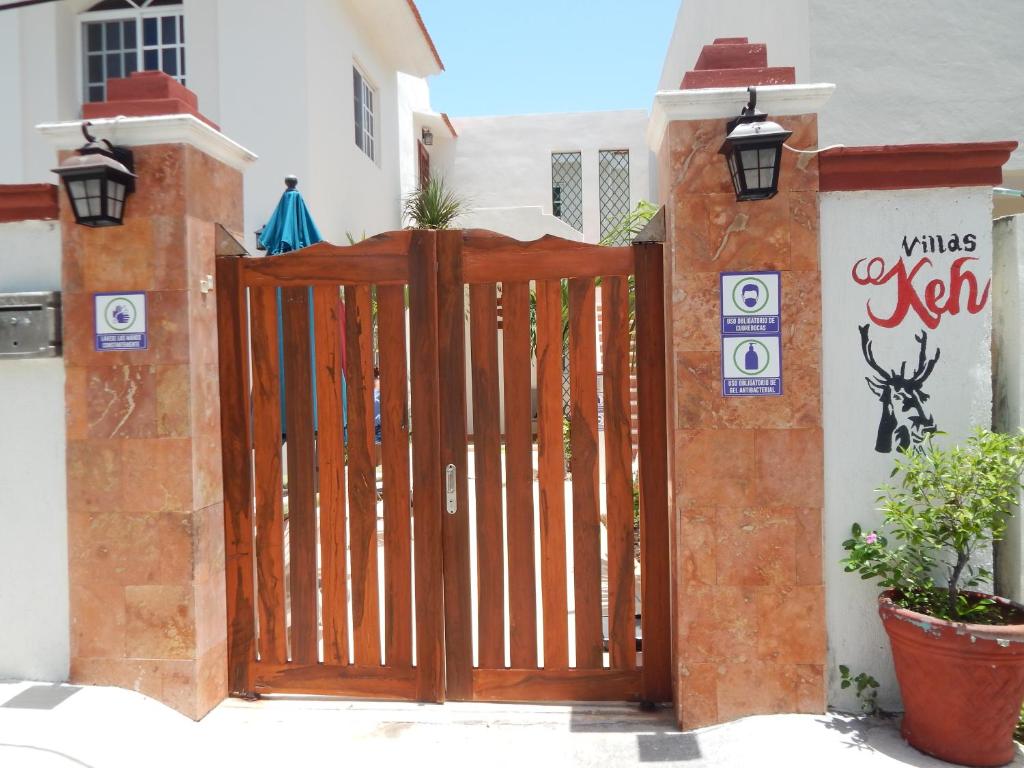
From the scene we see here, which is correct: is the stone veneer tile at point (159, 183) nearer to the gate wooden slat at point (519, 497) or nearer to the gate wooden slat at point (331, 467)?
the gate wooden slat at point (331, 467)

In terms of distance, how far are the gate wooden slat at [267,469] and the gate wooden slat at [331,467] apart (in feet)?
0.68

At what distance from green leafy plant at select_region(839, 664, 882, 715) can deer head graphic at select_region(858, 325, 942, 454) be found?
959 millimetres

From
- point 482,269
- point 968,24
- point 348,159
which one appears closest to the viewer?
point 482,269

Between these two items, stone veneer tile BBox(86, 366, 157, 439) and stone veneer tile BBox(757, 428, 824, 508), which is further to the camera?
stone veneer tile BBox(86, 366, 157, 439)

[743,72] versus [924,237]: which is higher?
[743,72]

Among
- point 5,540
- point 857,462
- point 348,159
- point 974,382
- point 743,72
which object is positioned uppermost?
point 348,159

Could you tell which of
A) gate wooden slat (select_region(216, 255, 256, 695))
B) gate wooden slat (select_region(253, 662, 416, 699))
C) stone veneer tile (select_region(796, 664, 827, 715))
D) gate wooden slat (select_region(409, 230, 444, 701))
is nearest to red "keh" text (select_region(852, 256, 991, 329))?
stone veneer tile (select_region(796, 664, 827, 715))

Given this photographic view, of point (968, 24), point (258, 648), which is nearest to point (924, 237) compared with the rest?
point (258, 648)

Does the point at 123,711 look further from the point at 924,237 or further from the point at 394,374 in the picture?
the point at 924,237

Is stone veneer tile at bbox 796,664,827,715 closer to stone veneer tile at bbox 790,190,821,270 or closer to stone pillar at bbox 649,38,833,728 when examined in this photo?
stone pillar at bbox 649,38,833,728

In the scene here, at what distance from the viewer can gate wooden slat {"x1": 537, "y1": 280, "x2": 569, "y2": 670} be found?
347cm

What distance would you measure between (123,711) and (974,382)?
13.0 ft

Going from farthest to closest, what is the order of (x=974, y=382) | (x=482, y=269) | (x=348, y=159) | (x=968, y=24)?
(x=348, y=159) < (x=968, y=24) < (x=482, y=269) < (x=974, y=382)

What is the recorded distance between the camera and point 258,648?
3713 millimetres
